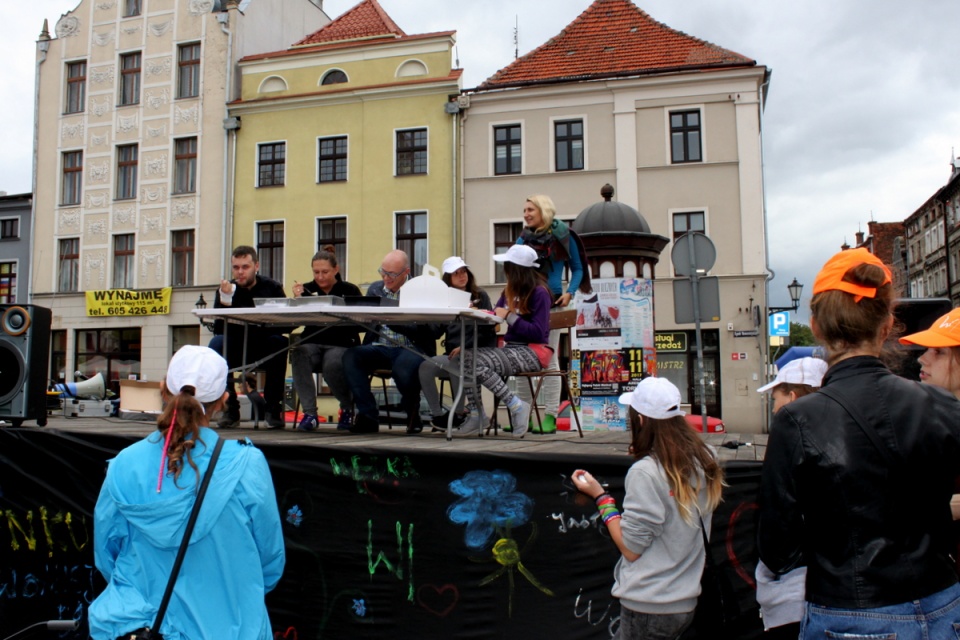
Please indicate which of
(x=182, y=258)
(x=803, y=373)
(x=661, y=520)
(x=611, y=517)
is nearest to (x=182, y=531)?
(x=611, y=517)

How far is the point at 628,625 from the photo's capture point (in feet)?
9.90

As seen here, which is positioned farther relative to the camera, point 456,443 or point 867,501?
point 456,443

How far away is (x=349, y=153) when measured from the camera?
2541 cm

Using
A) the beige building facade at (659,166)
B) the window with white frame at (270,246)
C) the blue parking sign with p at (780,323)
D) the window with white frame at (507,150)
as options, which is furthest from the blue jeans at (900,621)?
the window with white frame at (270,246)

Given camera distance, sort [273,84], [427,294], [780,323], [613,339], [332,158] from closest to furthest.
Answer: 1. [427,294]
2. [613,339]
3. [780,323]
4. [332,158]
5. [273,84]

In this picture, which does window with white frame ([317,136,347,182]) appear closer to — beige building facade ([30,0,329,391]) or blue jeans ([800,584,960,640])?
beige building facade ([30,0,329,391])

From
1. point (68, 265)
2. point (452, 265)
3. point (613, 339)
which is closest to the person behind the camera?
point (452, 265)

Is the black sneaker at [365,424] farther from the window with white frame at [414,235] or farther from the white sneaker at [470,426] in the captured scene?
the window with white frame at [414,235]

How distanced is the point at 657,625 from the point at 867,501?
1171mm

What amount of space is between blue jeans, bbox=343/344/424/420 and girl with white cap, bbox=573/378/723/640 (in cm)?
283

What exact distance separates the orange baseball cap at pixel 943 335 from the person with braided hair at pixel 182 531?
7.03 ft

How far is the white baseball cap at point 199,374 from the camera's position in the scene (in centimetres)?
283

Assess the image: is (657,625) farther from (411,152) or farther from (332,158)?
(332,158)

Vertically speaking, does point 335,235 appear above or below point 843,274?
above
